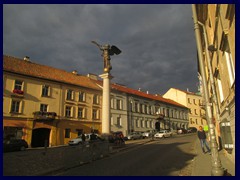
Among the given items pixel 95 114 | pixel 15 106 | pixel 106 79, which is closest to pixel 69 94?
pixel 95 114

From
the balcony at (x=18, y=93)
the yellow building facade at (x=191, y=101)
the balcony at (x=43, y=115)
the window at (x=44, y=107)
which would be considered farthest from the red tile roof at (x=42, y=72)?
the yellow building facade at (x=191, y=101)

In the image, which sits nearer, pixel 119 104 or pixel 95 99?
pixel 95 99

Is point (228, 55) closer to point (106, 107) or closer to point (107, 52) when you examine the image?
point (106, 107)

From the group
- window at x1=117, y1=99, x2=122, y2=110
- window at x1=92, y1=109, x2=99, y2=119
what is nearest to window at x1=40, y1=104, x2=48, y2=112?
window at x1=92, y1=109, x2=99, y2=119

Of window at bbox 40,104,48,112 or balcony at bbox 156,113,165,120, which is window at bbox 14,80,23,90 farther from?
balcony at bbox 156,113,165,120

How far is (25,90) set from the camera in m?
33.8

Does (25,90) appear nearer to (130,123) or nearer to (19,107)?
(19,107)

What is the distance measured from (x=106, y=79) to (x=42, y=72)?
15.9 metres

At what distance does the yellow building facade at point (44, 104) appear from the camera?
32.1 meters

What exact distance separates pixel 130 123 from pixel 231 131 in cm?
3874

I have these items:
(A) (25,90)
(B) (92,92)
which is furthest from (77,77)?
(A) (25,90)

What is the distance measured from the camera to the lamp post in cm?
2498

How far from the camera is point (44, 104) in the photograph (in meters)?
35.8

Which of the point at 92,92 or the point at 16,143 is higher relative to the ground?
the point at 92,92
